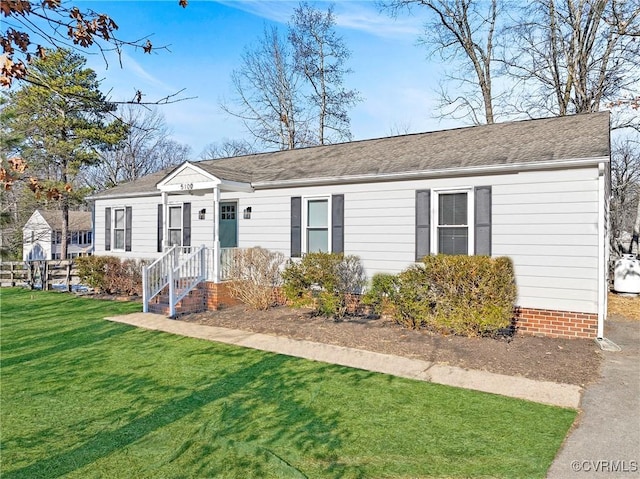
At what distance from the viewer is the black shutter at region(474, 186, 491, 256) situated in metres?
8.18

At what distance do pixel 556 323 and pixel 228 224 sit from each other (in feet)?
28.4

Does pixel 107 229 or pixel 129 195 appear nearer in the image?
pixel 129 195

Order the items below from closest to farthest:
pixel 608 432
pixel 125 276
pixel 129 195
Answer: pixel 608 432 < pixel 125 276 < pixel 129 195

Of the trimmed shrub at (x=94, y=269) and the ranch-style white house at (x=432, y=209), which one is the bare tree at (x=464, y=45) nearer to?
the ranch-style white house at (x=432, y=209)

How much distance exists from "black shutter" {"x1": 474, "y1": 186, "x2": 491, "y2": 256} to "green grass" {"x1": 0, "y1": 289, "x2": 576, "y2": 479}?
3.79 m

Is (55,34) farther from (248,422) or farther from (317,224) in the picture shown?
(317,224)

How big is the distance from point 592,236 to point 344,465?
6268 millimetres

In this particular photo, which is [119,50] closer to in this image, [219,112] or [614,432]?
[614,432]

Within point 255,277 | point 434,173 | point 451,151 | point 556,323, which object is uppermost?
point 451,151

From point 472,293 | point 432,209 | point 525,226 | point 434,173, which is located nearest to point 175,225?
point 432,209

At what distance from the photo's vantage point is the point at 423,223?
29.2ft

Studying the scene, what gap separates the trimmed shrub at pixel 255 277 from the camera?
1029 cm

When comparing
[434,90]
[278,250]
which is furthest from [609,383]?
[434,90]

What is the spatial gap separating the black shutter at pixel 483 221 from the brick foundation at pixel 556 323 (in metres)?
1.33
